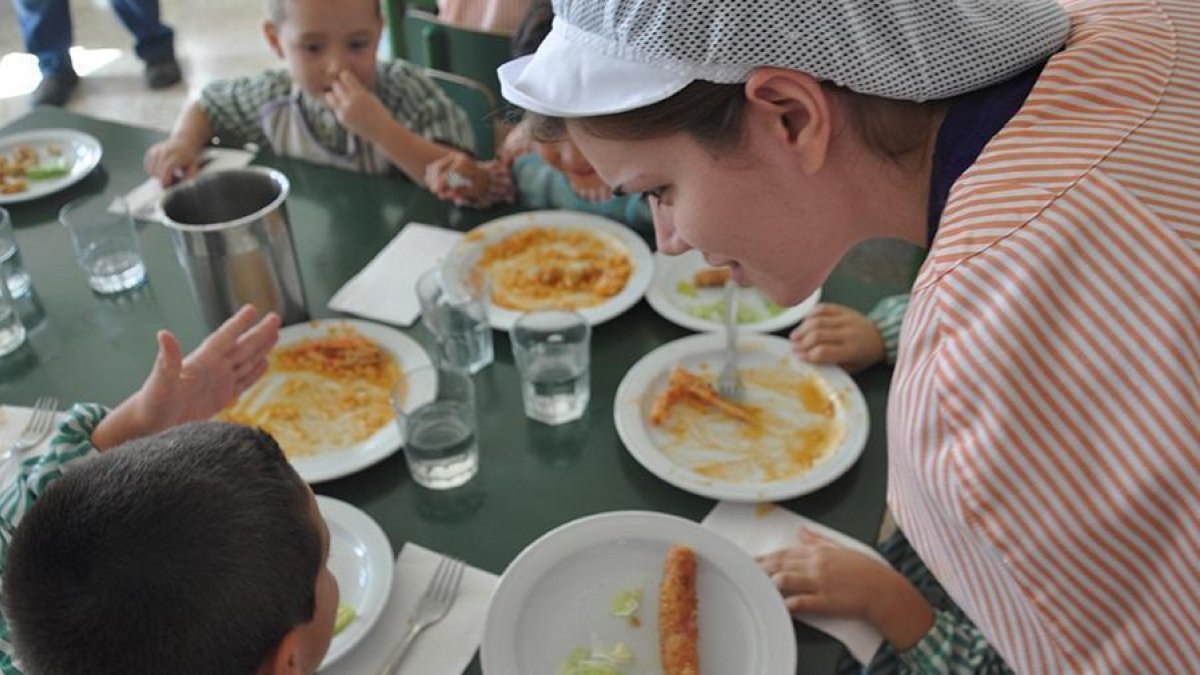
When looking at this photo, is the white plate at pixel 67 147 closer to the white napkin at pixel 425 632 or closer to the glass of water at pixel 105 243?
the glass of water at pixel 105 243

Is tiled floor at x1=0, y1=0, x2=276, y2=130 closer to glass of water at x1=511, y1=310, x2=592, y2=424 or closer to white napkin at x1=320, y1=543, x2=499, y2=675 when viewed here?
glass of water at x1=511, y1=310, x2=592, y2=424

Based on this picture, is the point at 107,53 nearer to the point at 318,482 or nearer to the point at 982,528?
the point at 318,482

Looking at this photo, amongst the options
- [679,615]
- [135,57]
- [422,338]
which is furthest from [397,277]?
[135,57]

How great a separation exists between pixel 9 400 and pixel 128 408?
1.13 ft

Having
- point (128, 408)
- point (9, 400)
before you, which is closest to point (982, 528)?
point (128, 408)

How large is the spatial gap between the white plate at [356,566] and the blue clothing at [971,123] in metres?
0.74

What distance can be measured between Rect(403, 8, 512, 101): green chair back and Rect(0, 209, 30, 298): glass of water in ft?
3.51

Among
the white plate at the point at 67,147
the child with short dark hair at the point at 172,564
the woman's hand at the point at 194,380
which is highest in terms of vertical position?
the child with short dark hair at the point at 172,564

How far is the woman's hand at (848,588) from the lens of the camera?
107cm

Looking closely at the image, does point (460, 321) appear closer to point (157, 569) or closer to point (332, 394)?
point (332, 394)

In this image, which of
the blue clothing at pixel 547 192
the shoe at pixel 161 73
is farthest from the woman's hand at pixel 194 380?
the shoe at pixel 161 73

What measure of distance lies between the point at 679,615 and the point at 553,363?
0.43m

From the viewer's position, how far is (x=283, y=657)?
870 millimetres

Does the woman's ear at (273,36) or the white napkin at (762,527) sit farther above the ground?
the woman's ear at (273,36)
